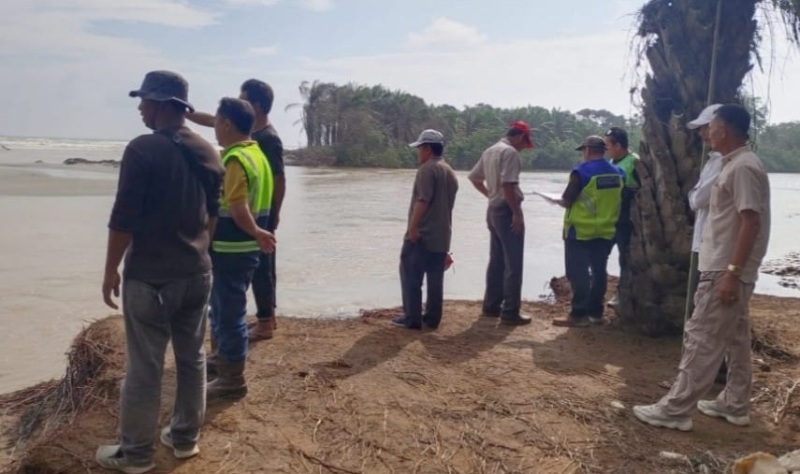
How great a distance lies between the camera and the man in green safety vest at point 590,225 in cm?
663

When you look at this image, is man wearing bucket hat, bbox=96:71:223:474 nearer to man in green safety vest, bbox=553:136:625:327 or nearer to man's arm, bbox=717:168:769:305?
man's arm, bbox=717:168:769:305

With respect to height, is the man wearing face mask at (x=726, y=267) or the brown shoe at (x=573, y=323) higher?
the man wearing face mask at (x=726, y=267)

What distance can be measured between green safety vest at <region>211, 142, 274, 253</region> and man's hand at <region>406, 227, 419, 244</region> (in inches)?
83.6

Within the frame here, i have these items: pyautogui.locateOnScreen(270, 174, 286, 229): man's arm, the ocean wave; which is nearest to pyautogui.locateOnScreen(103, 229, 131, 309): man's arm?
pyautogui.locateOnScreen(270, 174, 286, 229): man's arm

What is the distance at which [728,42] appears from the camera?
19.2 feet

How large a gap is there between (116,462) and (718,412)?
3670mm

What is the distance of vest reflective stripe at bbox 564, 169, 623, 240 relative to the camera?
662cm

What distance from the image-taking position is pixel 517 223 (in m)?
6.62

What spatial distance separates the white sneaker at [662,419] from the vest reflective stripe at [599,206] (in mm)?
2606

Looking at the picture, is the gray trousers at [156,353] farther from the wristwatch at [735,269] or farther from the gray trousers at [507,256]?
the gray trousers at [507,256]

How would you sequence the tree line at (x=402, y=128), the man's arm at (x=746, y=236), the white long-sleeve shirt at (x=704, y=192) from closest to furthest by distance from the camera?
the man's arm at (x=746, y=236)
the white long-sleeve shirt at (x=704, y=192)
the tree line at (x=402, y=128)

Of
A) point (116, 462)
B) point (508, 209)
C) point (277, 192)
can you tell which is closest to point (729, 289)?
point (508, 209)

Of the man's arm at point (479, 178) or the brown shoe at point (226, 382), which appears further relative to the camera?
the man's arm at point (479, 178)

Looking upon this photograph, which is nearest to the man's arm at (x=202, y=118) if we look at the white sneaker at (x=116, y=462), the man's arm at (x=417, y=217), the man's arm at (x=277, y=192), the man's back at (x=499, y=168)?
the man's arm at (x=277, y=192)
